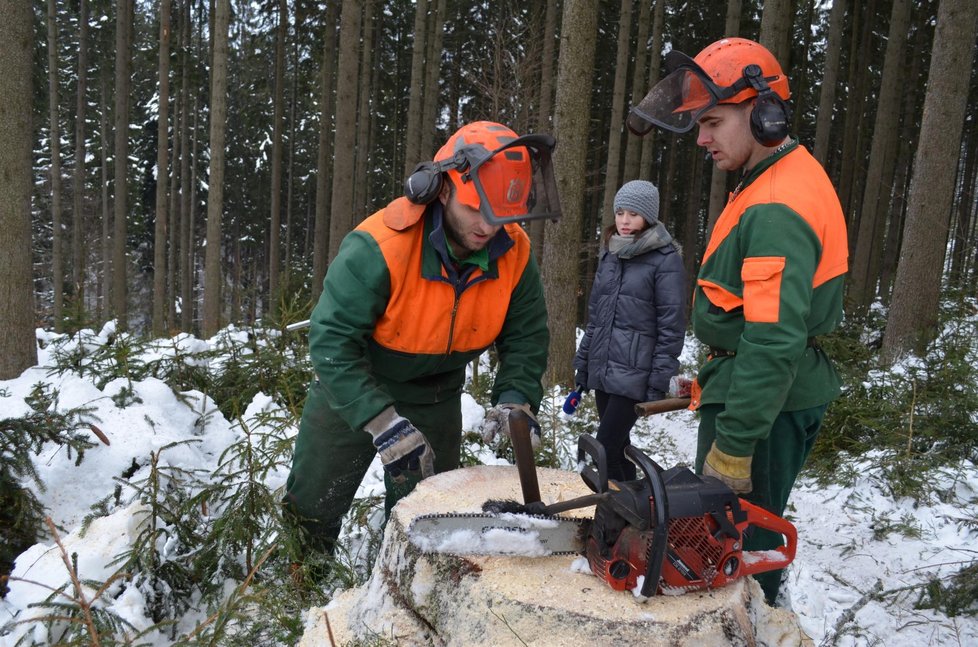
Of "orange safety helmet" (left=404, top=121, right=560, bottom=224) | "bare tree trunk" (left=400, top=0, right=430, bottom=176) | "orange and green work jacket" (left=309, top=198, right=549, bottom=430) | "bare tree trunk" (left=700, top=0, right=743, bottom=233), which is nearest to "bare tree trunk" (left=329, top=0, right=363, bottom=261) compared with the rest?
"bare tree trunk" (left=400, top=0, right=430, bottom=176)

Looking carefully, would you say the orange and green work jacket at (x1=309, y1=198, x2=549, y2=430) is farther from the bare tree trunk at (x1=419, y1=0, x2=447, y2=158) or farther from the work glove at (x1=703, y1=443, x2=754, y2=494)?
the bare tree trunk at (x1=419, y1=0, x2=447, y2=158)

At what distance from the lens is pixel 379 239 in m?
2.45

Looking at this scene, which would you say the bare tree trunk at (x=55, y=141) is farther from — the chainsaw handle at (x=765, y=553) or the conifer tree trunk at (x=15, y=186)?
the chainsaw handle at (x=765, y=553)

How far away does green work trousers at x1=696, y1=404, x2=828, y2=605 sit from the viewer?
97.7 inches

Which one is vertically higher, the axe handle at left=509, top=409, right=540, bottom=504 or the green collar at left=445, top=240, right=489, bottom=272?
the green collar at left=445, top=240, right=489, bottom=272

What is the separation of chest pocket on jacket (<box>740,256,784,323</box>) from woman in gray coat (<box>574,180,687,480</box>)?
1901 mm

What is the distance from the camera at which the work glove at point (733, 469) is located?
2270 mm

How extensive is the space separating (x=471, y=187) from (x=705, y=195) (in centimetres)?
2577

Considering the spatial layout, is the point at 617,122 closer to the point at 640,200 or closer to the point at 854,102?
the point at 854,102

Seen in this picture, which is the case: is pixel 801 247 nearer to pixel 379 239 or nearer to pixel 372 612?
pixel 379 239

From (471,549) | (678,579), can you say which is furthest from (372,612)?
(678,579)

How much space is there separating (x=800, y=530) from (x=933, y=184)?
188 inches

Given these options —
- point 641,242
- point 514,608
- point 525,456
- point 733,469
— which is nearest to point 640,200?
point 641,242

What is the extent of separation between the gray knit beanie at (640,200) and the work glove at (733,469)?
219 cm
